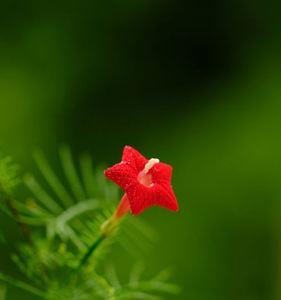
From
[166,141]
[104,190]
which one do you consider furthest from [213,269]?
[104,190]

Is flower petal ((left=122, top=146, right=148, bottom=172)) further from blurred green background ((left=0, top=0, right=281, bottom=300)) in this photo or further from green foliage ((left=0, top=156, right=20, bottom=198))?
blurred green background ((left=0, top=0, right=281, bottom=300))

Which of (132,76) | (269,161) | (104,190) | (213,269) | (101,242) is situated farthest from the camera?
(132,76)

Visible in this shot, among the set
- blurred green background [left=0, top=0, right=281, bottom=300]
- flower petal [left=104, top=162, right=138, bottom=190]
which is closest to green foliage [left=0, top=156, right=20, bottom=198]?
flower petal [left=104, top=162, right=138, bottom=190]

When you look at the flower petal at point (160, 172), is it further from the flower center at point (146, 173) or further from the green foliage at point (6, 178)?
the green foliage at point (6, 178)

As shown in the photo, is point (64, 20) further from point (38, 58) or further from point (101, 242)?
point (101, 242)

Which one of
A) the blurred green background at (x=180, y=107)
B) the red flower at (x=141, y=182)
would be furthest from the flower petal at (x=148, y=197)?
the blurred green background at (x=180, y=107)

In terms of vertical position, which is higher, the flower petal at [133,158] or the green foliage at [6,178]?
the green foliage at [6,178]
